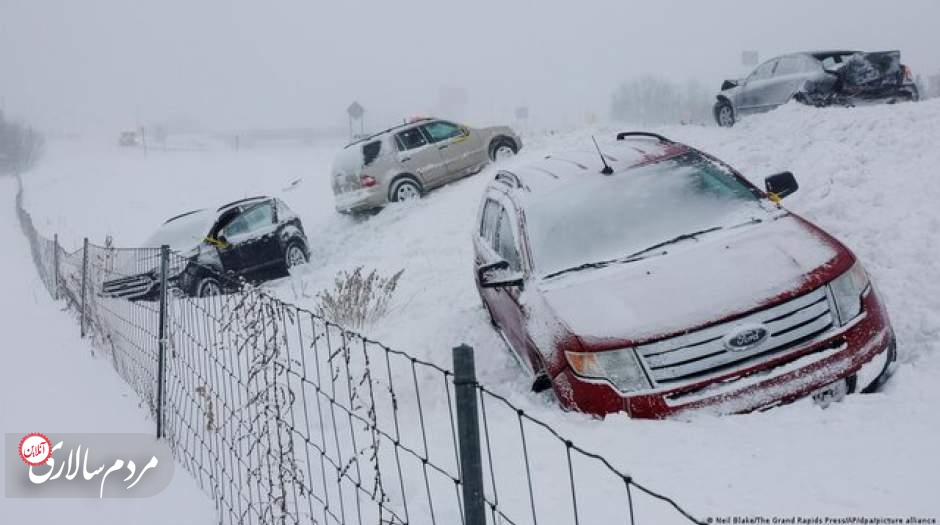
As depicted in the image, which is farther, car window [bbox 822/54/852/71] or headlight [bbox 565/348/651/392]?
car window [bbox 822/54/852/71]

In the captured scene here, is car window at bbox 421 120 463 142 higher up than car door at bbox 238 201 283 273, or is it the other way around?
car window at bbox 421 120 463 142

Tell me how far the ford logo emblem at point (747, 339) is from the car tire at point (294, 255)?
1018 centimetres

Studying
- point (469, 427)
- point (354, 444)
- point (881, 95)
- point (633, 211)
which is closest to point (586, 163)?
point (633, 211)

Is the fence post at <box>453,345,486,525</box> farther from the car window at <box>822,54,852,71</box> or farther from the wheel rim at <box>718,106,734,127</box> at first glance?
the wheel rim at <box>718,106,734,127</box>

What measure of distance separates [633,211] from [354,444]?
304 cm

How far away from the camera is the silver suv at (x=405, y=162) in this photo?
48.9 feet

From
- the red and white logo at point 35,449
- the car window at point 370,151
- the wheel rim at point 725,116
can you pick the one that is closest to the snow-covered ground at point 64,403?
the red and white logo at point 35,449

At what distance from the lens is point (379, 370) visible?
20.3 feet

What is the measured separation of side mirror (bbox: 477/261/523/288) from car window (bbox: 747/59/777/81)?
1084cm

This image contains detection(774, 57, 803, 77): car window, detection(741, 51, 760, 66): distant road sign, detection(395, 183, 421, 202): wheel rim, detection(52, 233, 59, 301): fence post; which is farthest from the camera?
detection(741, 51, 760, 66): distant road sign

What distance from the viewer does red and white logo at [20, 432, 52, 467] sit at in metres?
4.61

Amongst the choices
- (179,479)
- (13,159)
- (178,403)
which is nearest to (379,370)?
(178,403)

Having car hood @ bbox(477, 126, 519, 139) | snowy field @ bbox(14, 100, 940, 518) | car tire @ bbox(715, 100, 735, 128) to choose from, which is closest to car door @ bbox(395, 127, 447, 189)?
snowy field @ bbox(14, 100, 940, 518)

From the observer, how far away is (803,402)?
3758 millimetres
